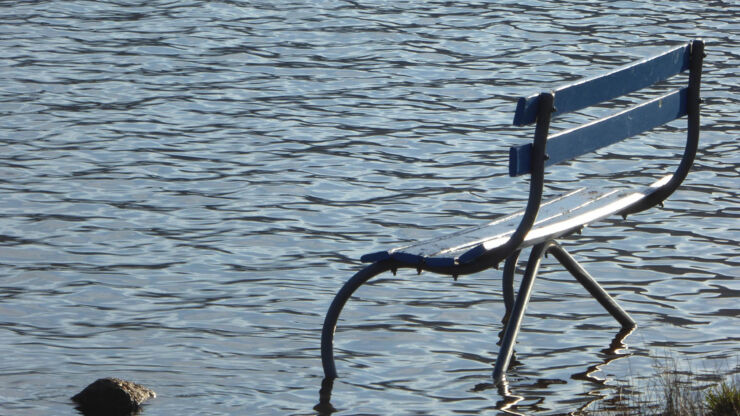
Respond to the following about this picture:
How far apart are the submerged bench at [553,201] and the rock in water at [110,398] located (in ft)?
2.66

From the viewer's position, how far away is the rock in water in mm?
5656

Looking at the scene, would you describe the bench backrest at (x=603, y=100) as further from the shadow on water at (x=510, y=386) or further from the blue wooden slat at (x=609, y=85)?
the shadow on water at (x=510, y=386)

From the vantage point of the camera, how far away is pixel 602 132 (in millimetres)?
5922

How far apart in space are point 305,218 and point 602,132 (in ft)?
11.2

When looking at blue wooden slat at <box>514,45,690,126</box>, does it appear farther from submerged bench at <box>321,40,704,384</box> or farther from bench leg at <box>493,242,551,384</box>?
bench leg at <box>493,242,551,384</box>

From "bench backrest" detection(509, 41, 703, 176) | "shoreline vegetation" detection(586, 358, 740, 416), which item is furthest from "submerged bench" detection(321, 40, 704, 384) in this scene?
"shoreline vegetation" detection(586, 358, 740, 416)

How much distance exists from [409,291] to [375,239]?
102cm

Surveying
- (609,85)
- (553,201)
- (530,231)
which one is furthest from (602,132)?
(553,201)

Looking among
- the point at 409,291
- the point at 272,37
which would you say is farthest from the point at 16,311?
the point at 272,37

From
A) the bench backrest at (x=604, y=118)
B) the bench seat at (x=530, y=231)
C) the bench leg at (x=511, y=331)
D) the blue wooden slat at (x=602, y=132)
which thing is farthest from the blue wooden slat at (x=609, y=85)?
the bench leg at (x=511, y=331)

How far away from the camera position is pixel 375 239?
862cm

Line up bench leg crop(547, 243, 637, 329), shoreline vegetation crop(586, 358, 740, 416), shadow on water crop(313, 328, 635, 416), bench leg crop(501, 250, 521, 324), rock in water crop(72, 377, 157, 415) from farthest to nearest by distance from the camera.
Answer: bench leg crop(501, 250, 521, 324)
bench leg crop(547, 243, 637, 329)
shadow on water crop(313, 328, 635, 416)
rock in water crop(72, 377, 157, 415)
shoreline vegetation crop(586, 358, 740, 416)

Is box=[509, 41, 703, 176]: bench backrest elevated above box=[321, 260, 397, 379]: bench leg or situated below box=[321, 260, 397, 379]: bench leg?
above

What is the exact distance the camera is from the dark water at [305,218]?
633 cm
